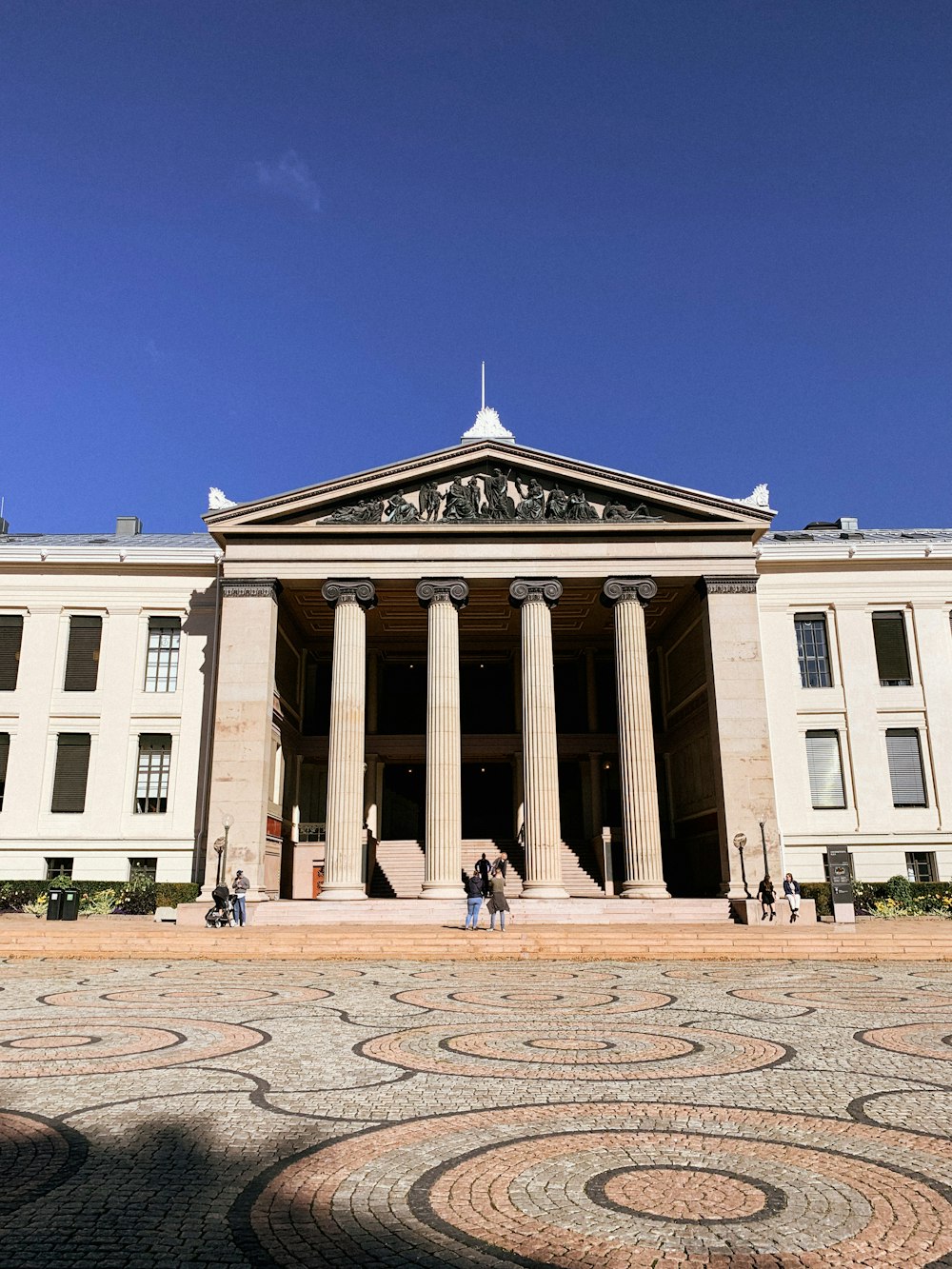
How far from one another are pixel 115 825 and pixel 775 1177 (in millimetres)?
40946

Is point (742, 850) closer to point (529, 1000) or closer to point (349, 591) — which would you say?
point (349, 591)

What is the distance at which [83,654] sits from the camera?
44.4m

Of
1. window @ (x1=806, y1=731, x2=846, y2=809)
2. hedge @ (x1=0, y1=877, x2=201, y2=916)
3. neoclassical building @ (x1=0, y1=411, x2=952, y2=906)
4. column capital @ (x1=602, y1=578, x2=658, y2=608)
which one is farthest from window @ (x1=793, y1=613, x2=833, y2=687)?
hedge @ (x1=0, y1=877, x2=201, y2=916)

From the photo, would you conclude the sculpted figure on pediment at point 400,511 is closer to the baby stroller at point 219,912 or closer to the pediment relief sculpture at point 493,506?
the pediment relief sculpture at point 493,506

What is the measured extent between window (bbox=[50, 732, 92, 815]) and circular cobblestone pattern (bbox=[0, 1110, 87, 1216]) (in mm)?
38201

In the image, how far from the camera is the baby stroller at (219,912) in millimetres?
30734

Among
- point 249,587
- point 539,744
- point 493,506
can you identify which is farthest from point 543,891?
point 249,587

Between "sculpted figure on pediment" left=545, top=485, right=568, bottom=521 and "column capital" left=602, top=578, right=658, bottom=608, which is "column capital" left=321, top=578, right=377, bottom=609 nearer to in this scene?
"sculpted figure on pediment" left=545, top=485, right=568, bottom=521

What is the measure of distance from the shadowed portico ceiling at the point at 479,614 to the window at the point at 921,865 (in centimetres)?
1507

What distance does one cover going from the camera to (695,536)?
3853 centimetres

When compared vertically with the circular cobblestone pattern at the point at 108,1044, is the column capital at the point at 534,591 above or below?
above

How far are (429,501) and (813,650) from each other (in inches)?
774

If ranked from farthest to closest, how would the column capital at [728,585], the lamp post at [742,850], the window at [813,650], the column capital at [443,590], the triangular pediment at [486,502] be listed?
the window at [813,650] → the triangular pediment at [486,502] → the column capital at [443,590] → the column capital at [728,585] → the lamp post at [742,850]

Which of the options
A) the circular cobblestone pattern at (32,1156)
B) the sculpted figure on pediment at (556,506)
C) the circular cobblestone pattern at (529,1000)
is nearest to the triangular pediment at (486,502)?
the sculpted figure on pediment at (556,506)
